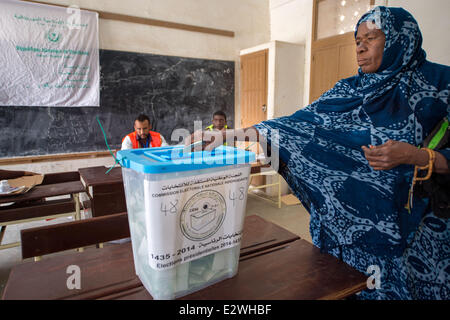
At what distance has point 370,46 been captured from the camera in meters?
0.98

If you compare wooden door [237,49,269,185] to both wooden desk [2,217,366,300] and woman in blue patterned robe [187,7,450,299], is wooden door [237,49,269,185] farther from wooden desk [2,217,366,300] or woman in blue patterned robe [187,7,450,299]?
wooden desk [2,217,366,300]

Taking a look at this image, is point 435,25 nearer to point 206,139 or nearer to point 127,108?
point 206,139

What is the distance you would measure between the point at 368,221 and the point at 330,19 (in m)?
3.30

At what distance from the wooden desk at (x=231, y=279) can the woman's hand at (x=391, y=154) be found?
30 centimetres

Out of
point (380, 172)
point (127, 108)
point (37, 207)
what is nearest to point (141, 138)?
point (127, 108)

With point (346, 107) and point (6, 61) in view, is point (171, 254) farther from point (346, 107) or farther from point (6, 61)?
point (6, 61)

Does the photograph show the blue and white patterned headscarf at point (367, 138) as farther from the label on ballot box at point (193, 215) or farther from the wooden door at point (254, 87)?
the wooden door at point (254, 87)

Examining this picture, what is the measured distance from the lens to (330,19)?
3459 mm

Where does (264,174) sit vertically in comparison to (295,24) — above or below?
below

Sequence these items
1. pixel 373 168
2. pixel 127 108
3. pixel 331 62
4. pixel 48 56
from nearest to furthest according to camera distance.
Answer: pixel 373 168
pixel 48 56
pixel 331 62
pixel 127 108

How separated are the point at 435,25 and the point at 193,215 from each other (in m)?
2.79

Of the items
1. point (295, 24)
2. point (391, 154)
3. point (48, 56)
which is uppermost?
point (295, 24)

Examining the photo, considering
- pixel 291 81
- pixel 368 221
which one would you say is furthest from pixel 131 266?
pixel 291 81

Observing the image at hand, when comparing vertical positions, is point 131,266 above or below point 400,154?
below
